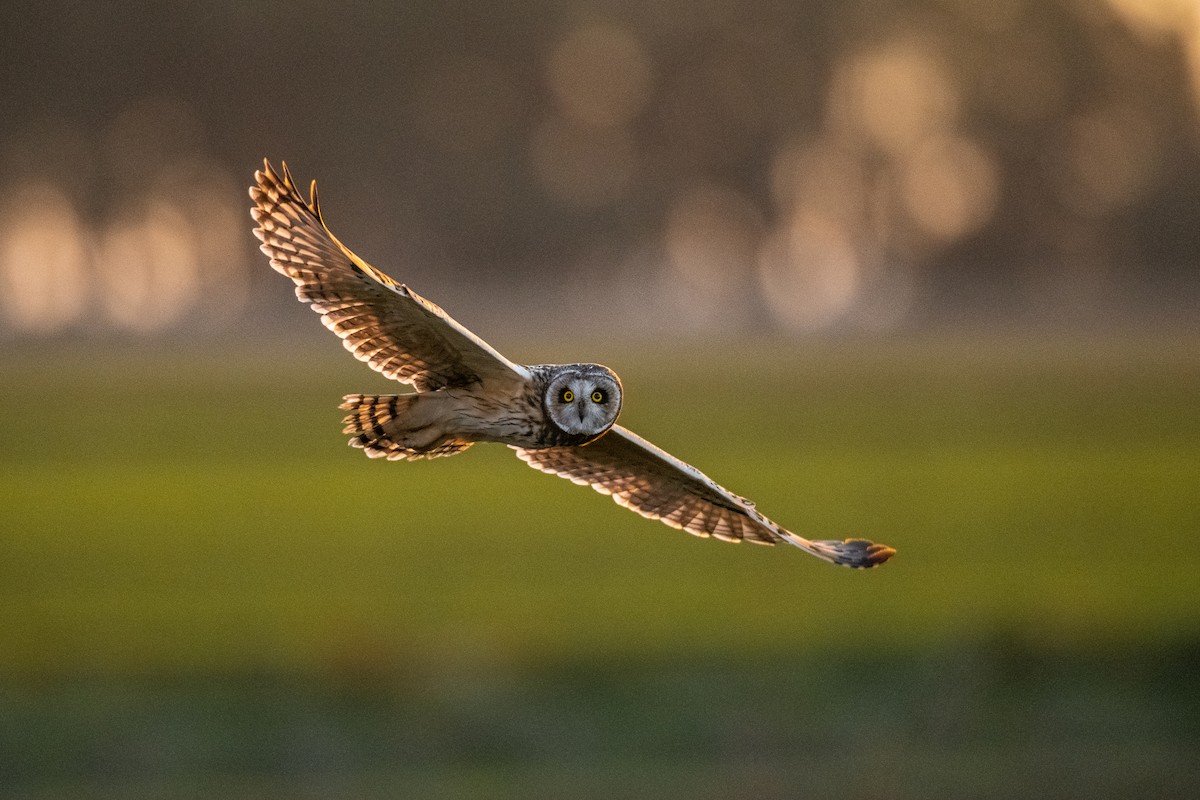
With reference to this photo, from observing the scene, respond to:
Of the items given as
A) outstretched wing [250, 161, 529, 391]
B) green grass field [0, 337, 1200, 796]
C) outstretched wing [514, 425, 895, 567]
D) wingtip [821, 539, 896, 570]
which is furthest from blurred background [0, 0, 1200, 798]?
outstretched wing [250, 161, 529, 391]

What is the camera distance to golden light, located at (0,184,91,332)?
68.2 m

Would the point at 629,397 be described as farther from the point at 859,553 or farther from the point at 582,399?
the point at 582,399

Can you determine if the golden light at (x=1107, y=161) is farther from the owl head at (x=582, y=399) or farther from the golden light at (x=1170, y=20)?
the owl head at (x=582, y=399)

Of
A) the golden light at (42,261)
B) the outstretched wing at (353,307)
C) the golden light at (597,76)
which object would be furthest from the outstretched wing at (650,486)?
the golden light at (597,76)

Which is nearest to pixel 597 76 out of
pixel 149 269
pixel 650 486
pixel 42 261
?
pixel 149 269

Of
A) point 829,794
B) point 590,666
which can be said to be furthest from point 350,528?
point 829,794

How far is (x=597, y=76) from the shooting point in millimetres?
81750

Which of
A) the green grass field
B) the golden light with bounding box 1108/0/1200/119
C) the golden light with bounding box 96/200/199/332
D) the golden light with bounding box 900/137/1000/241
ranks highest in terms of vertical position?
the golden light with bounding box 1108/0/1200/119

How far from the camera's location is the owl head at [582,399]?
6.78 m

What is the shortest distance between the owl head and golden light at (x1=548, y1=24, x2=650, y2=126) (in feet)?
239

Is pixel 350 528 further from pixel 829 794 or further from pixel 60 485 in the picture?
pixel 829 794

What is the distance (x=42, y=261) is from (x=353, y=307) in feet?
222

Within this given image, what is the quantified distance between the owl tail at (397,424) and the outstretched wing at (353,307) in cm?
10

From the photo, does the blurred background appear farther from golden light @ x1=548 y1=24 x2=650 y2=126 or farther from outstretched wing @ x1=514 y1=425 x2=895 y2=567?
outstretched wing @ x1=514 y1=425 x2=895 y2=567
